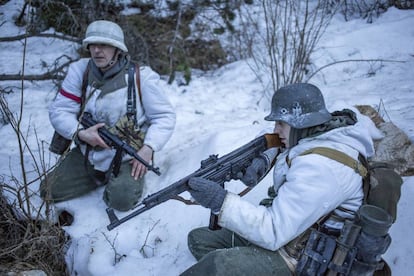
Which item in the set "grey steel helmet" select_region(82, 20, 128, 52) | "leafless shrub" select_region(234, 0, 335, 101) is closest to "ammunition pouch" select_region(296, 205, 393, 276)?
"grey steel helmet" select_region(82, 20, 128, 52)

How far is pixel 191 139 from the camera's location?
4.12 metres

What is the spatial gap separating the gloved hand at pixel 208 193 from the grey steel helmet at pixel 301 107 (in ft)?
1.66

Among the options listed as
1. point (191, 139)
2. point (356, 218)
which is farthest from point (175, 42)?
point (356, 218)

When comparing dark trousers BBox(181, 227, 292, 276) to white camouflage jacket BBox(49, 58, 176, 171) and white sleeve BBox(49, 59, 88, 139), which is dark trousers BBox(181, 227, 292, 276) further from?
white sleeve BBox(49, 59, 88, 139)

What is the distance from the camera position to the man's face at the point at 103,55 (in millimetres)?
2936

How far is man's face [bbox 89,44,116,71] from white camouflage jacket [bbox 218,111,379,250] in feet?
5.71

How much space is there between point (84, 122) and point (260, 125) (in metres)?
1.79

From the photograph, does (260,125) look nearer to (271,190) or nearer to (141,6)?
(271,190)

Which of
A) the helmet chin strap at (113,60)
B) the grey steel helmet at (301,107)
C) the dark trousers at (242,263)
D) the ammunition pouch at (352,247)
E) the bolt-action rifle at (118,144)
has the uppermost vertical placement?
the grey steel helmet at (301,107)

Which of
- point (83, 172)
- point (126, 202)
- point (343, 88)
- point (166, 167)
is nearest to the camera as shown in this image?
point (126, 202)

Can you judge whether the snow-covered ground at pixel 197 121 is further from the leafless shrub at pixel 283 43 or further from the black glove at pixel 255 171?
the black glove at pixel 255 171

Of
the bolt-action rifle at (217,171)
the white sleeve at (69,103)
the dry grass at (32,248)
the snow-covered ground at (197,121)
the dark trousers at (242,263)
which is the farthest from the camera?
the white sleeve at (69,103)

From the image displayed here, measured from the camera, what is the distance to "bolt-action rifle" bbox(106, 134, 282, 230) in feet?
6.59

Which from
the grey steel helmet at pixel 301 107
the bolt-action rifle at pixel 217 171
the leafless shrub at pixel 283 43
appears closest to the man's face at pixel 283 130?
the grey steel helmet at pixel 301 107
